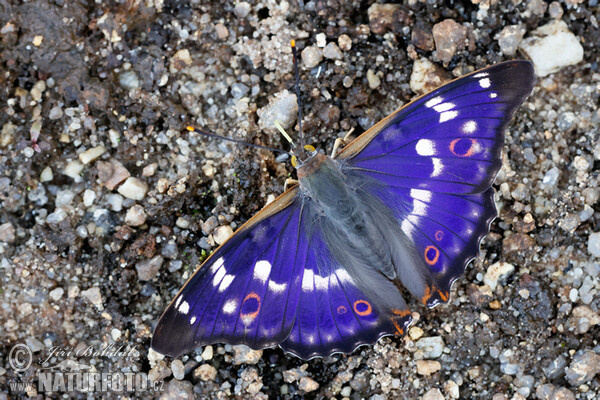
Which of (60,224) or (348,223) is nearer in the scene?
(348,223)

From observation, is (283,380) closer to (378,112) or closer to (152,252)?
(152,252)

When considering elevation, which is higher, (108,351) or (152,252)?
(152,252)

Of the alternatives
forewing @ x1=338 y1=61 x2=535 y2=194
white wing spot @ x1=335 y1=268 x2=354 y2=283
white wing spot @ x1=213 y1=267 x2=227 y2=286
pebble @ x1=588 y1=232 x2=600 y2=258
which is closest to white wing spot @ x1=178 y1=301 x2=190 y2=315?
white wing spot @ x1=213 y1=267 x2=227 y2=286

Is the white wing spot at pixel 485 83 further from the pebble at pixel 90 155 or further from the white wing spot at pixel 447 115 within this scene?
the pebble at pixel 90 155

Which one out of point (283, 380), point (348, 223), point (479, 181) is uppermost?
point (348, 223)

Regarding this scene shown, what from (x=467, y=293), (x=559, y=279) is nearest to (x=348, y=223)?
(x=467, y=293)

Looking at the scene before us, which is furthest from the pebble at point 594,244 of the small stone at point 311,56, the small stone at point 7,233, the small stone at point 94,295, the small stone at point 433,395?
the small stone at point 7,233

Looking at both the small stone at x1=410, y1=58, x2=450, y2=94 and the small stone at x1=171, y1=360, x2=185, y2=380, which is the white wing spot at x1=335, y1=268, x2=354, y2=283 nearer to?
the small stone at x1=171, y1=360, x2=185, y2=380
